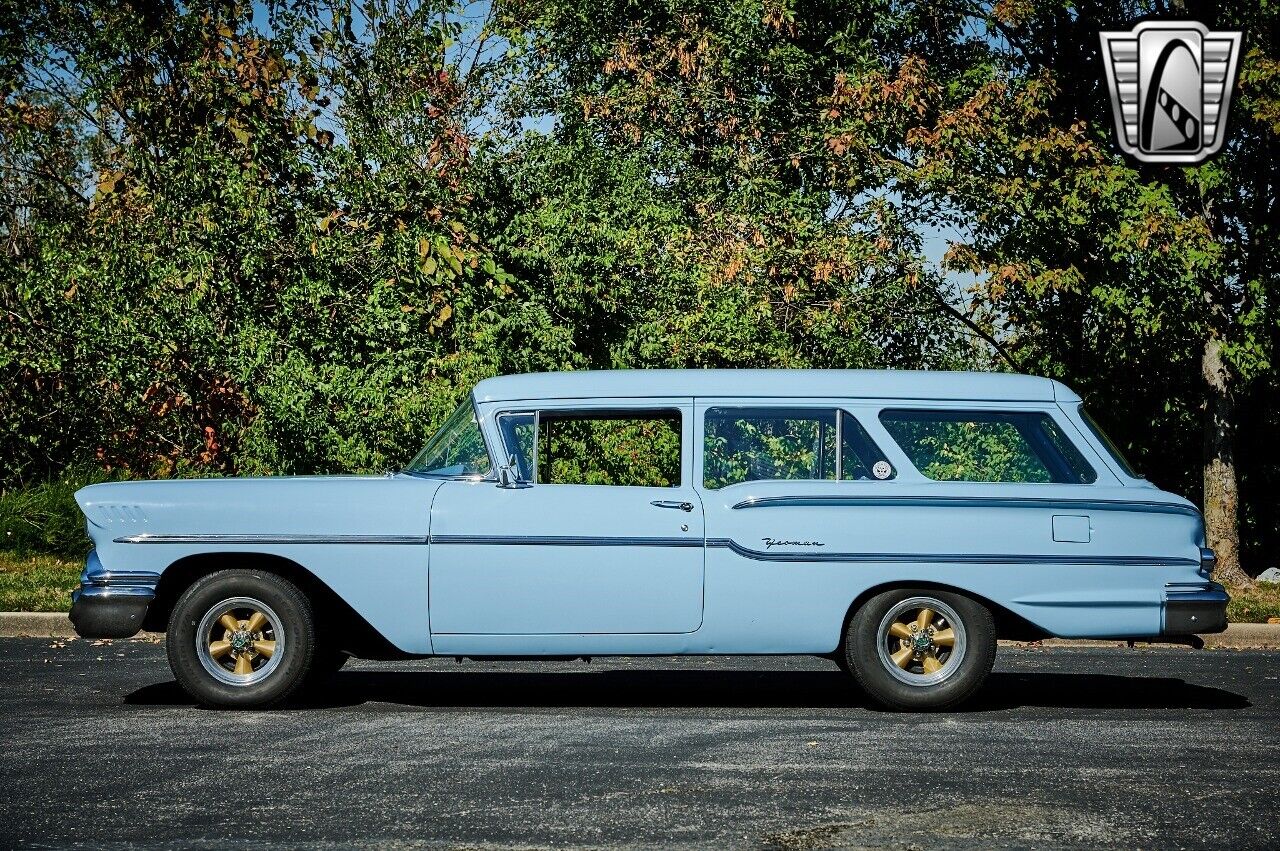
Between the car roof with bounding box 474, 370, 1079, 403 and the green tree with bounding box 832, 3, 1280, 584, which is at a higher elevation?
the green tree with bounding box 832, 3, 1280, 584

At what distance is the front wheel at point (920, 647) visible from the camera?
8.22m

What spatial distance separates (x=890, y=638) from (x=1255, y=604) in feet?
23.3

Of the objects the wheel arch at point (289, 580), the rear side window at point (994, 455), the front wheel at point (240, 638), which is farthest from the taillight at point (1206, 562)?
the front wheel at point (240, 638)

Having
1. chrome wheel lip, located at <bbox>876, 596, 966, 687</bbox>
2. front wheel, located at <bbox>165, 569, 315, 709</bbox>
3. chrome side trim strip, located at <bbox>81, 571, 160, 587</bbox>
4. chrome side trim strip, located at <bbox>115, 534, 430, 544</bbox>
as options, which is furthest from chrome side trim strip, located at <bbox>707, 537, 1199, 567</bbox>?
A: chrome side trim strip, located at <bbox>81, 571, 160, 587</bbox>

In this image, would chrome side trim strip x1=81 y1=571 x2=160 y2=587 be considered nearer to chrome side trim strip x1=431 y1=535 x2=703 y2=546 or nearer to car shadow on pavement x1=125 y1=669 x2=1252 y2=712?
car shadow on pavement x1=125 y1=669 x2=1252 y2=712

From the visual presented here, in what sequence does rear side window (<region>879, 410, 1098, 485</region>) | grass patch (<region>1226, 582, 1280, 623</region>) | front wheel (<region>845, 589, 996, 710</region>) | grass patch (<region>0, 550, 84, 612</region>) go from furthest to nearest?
grass patch (<region>1226, 582, 1280, 623</region>) → grass patch (<region>0, 550, 84, 612</region>) → rear side window (<region>879, 410, 1098, 485</region>) → front wheel (<region>845, 589, 996, 710</region>)

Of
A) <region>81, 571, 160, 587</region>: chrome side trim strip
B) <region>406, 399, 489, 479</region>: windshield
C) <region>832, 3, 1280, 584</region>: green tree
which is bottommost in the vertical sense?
<region>81, 571, 160, 587</region>: chrome side trim strip

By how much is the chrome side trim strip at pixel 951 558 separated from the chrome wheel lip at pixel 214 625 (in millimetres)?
2364

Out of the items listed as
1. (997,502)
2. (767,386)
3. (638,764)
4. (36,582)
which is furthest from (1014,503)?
(36,582)

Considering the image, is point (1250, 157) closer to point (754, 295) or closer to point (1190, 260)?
point (1190, 260)

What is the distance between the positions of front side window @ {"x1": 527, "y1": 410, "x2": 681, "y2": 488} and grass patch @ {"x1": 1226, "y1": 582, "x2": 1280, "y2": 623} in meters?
5.56

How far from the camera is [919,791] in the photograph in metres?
6.17

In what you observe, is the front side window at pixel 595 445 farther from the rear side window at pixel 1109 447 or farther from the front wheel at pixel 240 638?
the rear side window at pixel 1109 447

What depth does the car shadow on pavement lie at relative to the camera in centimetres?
875
